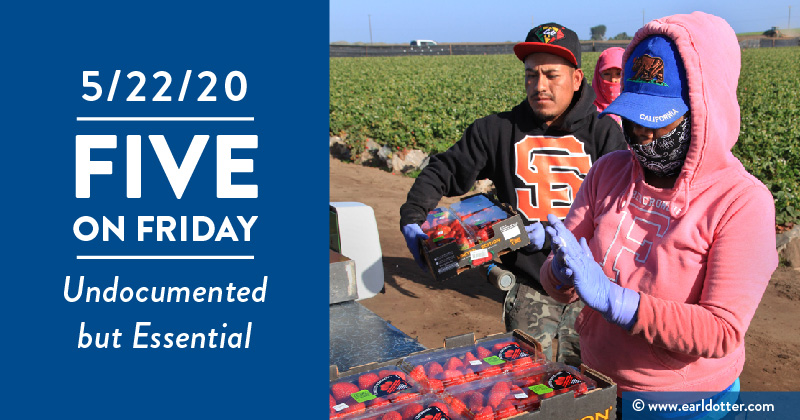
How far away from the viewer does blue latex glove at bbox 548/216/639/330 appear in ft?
6.07

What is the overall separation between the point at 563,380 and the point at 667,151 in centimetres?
69

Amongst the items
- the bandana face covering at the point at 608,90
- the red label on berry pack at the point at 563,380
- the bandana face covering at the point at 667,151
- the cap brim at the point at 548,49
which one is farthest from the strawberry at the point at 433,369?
the bandana face covering at the point at 608,90

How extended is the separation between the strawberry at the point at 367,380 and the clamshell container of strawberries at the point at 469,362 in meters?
0.12

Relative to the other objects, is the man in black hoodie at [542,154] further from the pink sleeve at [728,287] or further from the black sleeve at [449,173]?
the pink sleeve at [728,287]

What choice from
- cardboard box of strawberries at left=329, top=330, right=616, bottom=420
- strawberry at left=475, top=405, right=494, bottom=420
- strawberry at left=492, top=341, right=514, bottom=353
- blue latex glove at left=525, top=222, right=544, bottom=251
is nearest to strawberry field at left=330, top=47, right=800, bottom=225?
blue latex glove at left=525, top=222, right=544, bottom=251

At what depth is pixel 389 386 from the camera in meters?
2.02

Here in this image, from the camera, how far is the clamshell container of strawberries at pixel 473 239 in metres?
2.82

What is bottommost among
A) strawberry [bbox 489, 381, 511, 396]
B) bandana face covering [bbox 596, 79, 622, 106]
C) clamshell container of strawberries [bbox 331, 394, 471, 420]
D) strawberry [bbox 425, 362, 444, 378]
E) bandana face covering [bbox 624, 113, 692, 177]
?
clamshell container of strawberries [bbox 331, 394, 471, 420]

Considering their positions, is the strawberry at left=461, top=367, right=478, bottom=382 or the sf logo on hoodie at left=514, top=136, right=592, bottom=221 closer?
the strawberry at left=461, top=367, right=478, bottom=382

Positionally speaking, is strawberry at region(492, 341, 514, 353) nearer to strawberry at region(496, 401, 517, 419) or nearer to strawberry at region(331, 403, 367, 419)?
strawberry at region(496, 401, 517, 419)

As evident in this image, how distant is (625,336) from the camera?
2084 mm
